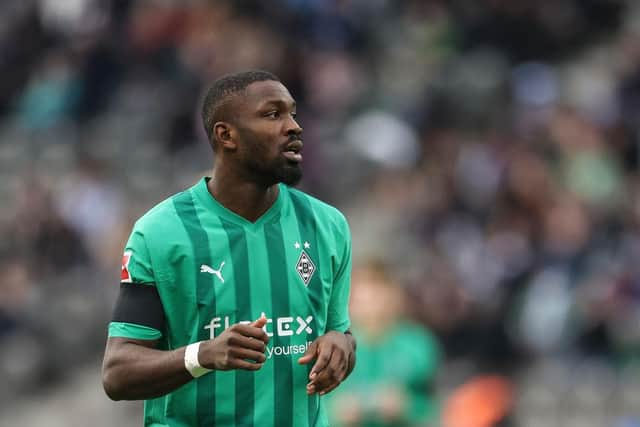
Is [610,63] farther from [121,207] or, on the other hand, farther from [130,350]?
[130,350]

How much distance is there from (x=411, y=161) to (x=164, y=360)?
9.00 meters

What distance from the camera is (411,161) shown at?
14.1m

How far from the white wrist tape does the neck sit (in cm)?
70

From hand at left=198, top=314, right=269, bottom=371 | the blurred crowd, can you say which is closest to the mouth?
hand at left=198, top=314, right=269, bottom=371

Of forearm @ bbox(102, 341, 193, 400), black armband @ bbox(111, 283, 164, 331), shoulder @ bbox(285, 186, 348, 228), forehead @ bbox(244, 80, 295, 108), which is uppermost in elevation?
forehead @ bbox(244, 80, 295, 108)

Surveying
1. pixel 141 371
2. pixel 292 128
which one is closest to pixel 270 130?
pixel 292 128

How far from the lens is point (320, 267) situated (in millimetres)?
5723

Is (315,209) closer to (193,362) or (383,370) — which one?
(193,362)

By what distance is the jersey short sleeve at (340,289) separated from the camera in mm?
5836

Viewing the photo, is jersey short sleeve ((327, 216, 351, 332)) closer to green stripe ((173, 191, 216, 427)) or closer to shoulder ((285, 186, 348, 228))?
shoulder ((285, 186, 348, 228))

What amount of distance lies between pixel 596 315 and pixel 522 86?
4171 mm

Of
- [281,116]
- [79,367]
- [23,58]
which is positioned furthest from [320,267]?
[23,58]

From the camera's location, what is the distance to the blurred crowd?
38.0 feet

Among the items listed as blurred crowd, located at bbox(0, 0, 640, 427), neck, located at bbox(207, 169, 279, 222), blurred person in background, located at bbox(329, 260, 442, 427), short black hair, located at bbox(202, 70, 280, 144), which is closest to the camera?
short black hair, located at bbox(202, 70, 280, 144)
